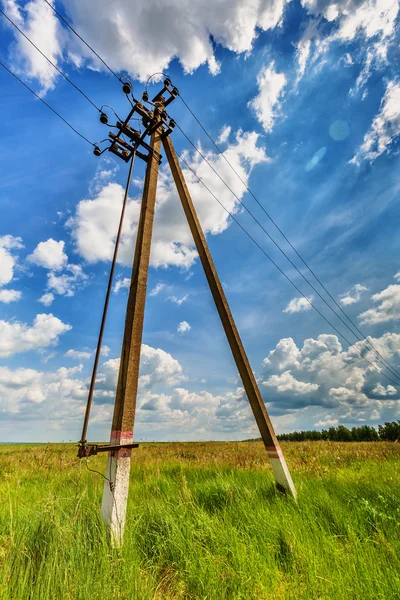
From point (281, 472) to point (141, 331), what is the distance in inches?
142

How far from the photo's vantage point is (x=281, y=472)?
5.55 m

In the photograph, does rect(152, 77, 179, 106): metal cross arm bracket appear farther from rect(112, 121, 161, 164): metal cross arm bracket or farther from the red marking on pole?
the red marking on pole

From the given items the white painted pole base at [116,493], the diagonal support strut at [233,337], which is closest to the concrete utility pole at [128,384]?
the white painted pole base at [116,493]

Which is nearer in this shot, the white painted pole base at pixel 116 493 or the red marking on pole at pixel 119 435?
the white painted pole base at pixel 116 493

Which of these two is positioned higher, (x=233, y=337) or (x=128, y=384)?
(x=233, y=337)

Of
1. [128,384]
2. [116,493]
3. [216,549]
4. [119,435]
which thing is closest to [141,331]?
[128,384]

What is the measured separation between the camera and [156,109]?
257 inches

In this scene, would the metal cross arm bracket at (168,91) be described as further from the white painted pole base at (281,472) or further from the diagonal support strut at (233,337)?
the white painted pole base at (281,472)

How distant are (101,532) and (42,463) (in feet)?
25.0

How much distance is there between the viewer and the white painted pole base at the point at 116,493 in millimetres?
3575

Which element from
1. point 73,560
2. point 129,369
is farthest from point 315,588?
point 129,369

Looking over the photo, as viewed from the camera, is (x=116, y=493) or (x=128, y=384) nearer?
(x=116, y=493)

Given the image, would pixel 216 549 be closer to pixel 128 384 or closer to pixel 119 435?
pixel 119 435

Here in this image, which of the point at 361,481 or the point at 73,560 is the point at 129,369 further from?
the point at 361,481
